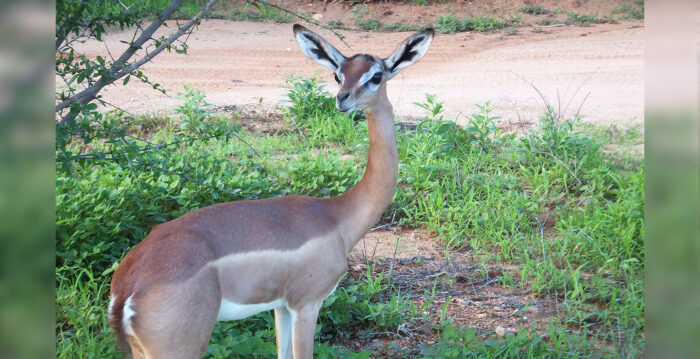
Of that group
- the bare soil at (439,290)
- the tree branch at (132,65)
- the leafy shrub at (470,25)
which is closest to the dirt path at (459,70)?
the leafy shrub at (470,25)

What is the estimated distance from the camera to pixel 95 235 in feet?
12.1

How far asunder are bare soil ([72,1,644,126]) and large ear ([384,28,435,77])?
3531mm

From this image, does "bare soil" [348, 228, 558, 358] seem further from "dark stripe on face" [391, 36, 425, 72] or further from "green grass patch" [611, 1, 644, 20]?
"green grass patch" [611, 1, 644, 20]

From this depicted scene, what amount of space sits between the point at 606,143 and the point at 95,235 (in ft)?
13.7

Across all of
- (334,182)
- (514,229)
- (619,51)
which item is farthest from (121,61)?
(619,51)

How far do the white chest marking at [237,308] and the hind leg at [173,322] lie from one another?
164 mm

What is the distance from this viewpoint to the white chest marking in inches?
93.0

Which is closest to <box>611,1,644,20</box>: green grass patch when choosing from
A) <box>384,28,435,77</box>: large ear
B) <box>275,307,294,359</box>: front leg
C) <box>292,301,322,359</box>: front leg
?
<box>384,28,435,77</box>: large ear

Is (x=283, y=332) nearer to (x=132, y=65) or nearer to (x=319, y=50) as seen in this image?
(x=319, y=50)

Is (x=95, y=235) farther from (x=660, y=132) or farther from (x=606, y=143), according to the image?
(x=606, y=143)

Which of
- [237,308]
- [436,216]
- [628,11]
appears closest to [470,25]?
[628,11]

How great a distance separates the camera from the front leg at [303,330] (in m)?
2.62

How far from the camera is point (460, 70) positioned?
931cm

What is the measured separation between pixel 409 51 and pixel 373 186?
0.67m
